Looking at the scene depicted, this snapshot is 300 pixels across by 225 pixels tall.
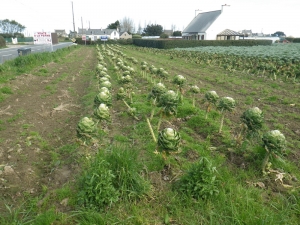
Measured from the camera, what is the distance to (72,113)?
27.6 ft

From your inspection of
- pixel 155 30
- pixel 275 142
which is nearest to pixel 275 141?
pixel 275 142

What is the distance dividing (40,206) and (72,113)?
496 cm

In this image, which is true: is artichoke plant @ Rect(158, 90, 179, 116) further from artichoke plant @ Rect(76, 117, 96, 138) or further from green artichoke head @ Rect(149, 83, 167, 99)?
artichoke plant @ Rect(76, 117, 96, 138)

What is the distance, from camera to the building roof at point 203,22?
64431mm

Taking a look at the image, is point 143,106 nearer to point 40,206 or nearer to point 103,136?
point 103,136

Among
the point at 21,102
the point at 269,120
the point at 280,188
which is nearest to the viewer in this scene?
the point at 280,188

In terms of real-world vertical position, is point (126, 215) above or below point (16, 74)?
below

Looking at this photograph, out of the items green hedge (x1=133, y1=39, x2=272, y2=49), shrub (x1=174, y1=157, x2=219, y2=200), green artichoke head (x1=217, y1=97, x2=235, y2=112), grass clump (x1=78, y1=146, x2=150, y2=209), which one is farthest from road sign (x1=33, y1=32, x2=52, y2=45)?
shrub (x1=174, y1=157, x2=219, y2=200)

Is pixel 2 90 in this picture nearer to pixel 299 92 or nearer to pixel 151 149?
pixel 151 149

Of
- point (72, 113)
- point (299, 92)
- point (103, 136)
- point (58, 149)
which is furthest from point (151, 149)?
point (299, 92)

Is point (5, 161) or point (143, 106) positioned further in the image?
point (143, 106)

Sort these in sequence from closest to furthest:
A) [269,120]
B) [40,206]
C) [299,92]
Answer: [40,206]
[269,120]
[299,92]

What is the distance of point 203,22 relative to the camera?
2680 inches

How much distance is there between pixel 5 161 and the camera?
516 cm
